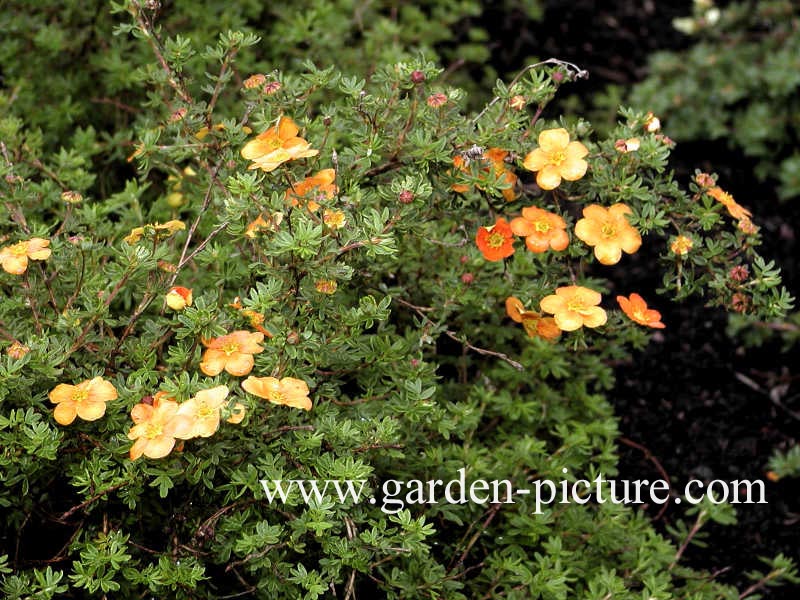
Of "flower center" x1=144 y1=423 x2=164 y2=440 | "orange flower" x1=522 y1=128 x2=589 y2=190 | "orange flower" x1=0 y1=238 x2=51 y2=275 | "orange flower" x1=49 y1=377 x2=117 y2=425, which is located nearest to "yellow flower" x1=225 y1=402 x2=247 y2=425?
"flower center" x1=144 y1=423 x2=164 y2=440

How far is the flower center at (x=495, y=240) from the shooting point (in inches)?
83.7

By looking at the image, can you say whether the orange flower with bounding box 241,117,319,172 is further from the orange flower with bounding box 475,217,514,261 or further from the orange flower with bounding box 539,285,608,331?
the orange flower with bounding box 539,285,608,331

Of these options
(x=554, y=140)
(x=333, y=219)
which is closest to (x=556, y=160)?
(x=554, y=140)

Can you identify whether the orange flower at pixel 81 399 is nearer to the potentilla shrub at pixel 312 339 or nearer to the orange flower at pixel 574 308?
the potentilla shrub at pixel 312 339

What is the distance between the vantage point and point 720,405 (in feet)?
11.1

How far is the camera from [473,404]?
2.55 metres

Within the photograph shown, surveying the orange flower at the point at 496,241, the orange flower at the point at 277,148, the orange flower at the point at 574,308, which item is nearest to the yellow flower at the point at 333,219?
the orange flower at the point at 277,148

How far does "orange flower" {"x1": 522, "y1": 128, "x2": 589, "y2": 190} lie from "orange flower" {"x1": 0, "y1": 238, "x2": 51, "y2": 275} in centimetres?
100

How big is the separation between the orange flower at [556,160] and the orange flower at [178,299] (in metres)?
0.76

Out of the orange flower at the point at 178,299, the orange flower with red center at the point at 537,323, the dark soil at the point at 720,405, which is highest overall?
the orange flower at the point at 178,299

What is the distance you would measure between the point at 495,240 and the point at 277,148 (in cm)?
51

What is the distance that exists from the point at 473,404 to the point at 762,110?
2396 millimetres

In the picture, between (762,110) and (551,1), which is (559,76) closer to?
(762,110)

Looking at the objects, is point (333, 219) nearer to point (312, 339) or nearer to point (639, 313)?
point (312, 339)
